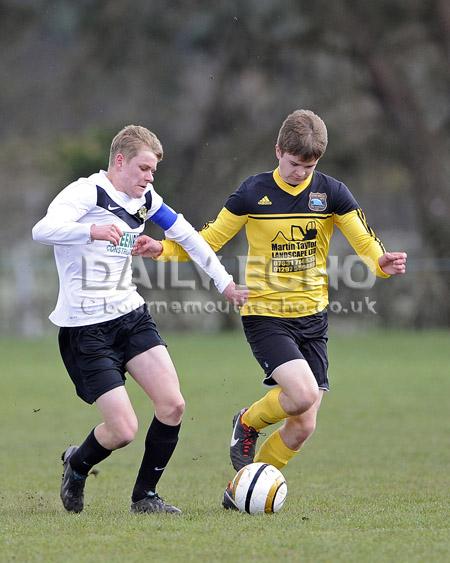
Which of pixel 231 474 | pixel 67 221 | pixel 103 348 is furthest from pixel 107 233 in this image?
pixel 231 474

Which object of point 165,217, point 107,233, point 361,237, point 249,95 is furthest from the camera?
point 249,95

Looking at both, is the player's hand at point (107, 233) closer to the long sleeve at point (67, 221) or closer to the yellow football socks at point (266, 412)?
the long sleeve at point (67, 221)

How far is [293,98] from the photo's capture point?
24.1 metres

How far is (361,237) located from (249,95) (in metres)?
18.8

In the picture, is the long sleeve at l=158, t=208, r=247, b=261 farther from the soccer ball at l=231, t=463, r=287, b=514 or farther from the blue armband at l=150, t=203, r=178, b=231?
the soccer ball at l=231, t=463, r=287, b=514

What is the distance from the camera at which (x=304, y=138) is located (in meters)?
5.61

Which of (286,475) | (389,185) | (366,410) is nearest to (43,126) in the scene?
(389,185)

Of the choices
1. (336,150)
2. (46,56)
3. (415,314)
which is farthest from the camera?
(46,56)

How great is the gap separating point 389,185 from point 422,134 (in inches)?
74.4

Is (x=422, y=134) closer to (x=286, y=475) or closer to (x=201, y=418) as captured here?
(x=201, y=418)

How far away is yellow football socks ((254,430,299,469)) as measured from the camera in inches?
234

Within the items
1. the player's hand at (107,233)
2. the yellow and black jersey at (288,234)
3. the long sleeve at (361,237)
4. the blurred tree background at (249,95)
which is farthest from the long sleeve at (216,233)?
the blurred tree background at (249,95)

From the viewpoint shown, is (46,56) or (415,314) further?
(46,56)

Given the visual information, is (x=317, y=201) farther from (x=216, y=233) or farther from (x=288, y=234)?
(x=216, y=233)
